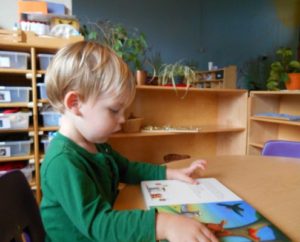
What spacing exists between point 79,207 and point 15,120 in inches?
46.4

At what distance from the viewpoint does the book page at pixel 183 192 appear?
589 mm

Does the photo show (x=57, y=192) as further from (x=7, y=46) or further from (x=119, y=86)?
(x=7, y=46)

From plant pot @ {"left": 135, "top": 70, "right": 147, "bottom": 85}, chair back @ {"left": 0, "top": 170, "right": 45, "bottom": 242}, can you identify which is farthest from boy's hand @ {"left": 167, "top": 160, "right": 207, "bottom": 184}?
plant pot @ {"left": 135, "top": 70, "right": 147, "bottom": 85}

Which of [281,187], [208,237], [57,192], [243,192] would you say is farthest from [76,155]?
[281,187]

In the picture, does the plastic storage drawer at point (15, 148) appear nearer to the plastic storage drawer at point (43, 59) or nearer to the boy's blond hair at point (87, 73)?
the plastic storage drawer at point (43, 59)

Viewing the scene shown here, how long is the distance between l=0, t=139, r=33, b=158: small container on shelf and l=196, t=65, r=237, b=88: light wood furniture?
162cm

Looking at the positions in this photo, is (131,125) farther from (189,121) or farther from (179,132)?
(189,121)

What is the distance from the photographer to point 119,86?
0.53m

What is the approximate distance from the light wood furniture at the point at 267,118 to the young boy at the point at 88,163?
1.65 meters

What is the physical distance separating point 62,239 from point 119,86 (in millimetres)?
358

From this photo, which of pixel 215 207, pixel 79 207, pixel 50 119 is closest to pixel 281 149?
pixel 215 207

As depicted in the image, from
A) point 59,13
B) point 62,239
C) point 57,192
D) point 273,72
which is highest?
point 59,13

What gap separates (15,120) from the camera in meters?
1.43

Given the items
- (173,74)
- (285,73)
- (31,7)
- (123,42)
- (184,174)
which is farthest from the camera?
(285,73)
